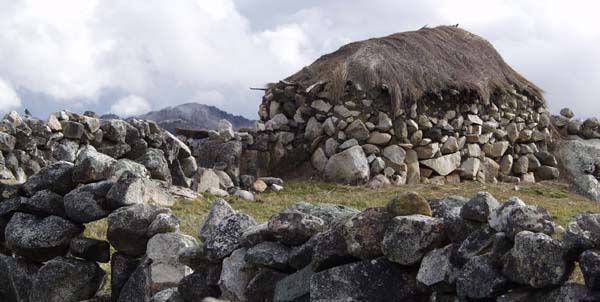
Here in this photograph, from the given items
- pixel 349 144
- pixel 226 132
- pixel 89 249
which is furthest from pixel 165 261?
pixel 349 144

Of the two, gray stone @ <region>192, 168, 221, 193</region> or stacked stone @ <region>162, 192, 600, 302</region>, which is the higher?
gray stone @ <region>192, 168, 221, 193</region>

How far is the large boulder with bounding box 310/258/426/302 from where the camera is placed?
3406mm

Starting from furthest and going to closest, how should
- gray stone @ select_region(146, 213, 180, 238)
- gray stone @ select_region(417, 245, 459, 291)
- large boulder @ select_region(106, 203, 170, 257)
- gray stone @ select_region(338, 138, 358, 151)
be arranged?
gray stone @ select_region(338, 138, 358, 151) < large boulder @ select_region(106, 203, 170, 257) < gray stone @ select_region(146, 213, 180, 238) < gray stone @ select_region(417, 245, 459, 291)

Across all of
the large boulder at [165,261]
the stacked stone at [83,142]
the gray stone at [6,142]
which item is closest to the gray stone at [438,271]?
the large boulder at [165,261]

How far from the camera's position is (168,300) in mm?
4336

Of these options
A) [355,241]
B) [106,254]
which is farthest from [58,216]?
[355,241]

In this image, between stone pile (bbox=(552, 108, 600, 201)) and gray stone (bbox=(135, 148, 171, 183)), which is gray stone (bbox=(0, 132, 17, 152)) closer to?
gray stone (bbox=(135, 148, 171, 183))

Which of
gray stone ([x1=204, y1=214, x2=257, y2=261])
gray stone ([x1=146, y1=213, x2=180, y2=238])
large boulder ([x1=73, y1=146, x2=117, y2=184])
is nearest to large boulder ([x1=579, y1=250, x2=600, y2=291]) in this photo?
gray stone ([x1=204, y1=214, x2=257, y2=261])

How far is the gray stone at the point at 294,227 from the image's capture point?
3.95 m

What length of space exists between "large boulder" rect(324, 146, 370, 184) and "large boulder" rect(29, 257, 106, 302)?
319 inches

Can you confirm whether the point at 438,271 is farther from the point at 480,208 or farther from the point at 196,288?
the point at 196,288

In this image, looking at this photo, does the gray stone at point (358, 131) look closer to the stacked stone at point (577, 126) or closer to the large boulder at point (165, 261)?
the stacked stone at point (577, 126)

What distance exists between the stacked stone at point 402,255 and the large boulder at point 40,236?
1.37 m

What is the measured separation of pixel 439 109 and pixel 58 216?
34.6 feet
